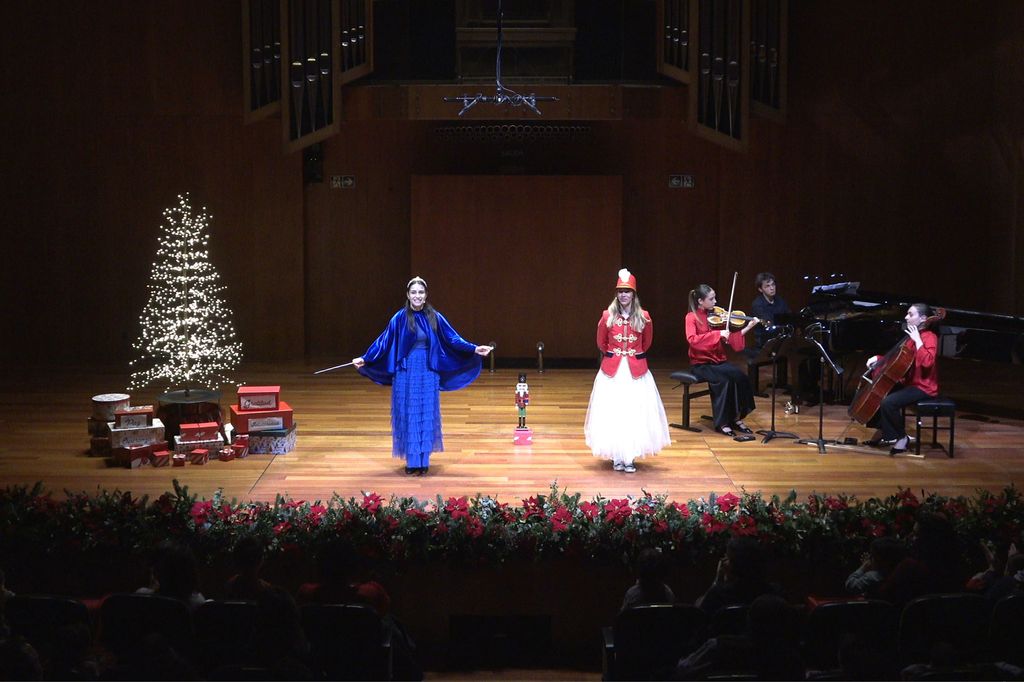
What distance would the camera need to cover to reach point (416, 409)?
8297 millimetres

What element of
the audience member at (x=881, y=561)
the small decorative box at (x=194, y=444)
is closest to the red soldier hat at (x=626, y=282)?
the small decorative box at (x=194, y=444)

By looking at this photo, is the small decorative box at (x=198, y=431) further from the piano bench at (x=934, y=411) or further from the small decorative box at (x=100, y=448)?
the piano bench at (x=934, y=411)

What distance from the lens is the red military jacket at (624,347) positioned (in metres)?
8.40

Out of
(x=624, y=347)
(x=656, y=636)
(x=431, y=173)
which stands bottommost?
(x=656, y=636)

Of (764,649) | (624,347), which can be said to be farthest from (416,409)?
Answer: (764,649)

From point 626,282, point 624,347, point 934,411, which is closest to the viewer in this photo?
point 624,347

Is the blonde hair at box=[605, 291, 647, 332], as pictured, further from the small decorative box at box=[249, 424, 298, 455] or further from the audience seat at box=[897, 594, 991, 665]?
the audience seat at box=[897, 594, 991, 665]

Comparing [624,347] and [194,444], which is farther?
[194,444]

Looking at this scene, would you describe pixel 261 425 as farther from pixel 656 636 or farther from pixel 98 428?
pixel 656 636

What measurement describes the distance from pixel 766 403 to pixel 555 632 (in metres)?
5.30

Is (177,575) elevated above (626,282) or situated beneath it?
situated beneath

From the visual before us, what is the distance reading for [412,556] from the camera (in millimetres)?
6172

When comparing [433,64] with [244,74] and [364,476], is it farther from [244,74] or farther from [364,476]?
[364,476]

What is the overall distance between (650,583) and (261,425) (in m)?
4.80
